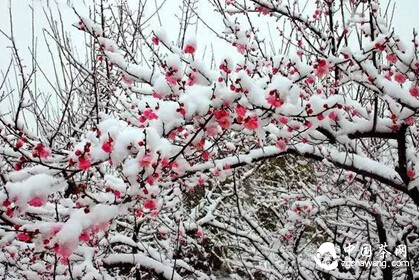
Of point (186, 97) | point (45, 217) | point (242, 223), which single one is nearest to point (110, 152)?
point (186, 97)

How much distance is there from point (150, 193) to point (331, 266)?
4.45 m

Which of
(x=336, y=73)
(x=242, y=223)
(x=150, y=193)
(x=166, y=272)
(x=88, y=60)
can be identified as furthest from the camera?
(x=242, y=223)

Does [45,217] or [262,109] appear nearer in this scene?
[262,109]

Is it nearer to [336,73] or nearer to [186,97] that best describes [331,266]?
[336,73]

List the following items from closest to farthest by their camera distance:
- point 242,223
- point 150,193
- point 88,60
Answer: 1. point 150,193
2. point 88,60
3. point 242,223

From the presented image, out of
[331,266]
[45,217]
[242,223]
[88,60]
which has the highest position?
[88,60]

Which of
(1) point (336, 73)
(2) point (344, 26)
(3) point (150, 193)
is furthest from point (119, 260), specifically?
(2) point (344, 26)

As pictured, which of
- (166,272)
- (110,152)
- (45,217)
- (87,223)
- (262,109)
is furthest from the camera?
(166,272)

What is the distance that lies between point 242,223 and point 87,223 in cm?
610

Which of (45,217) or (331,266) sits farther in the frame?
(331,266)

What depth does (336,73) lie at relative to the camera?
4.23 metres

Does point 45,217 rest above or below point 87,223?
above

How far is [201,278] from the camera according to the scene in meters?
5.78

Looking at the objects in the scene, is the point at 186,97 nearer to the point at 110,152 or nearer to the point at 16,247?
the point at 110,152
